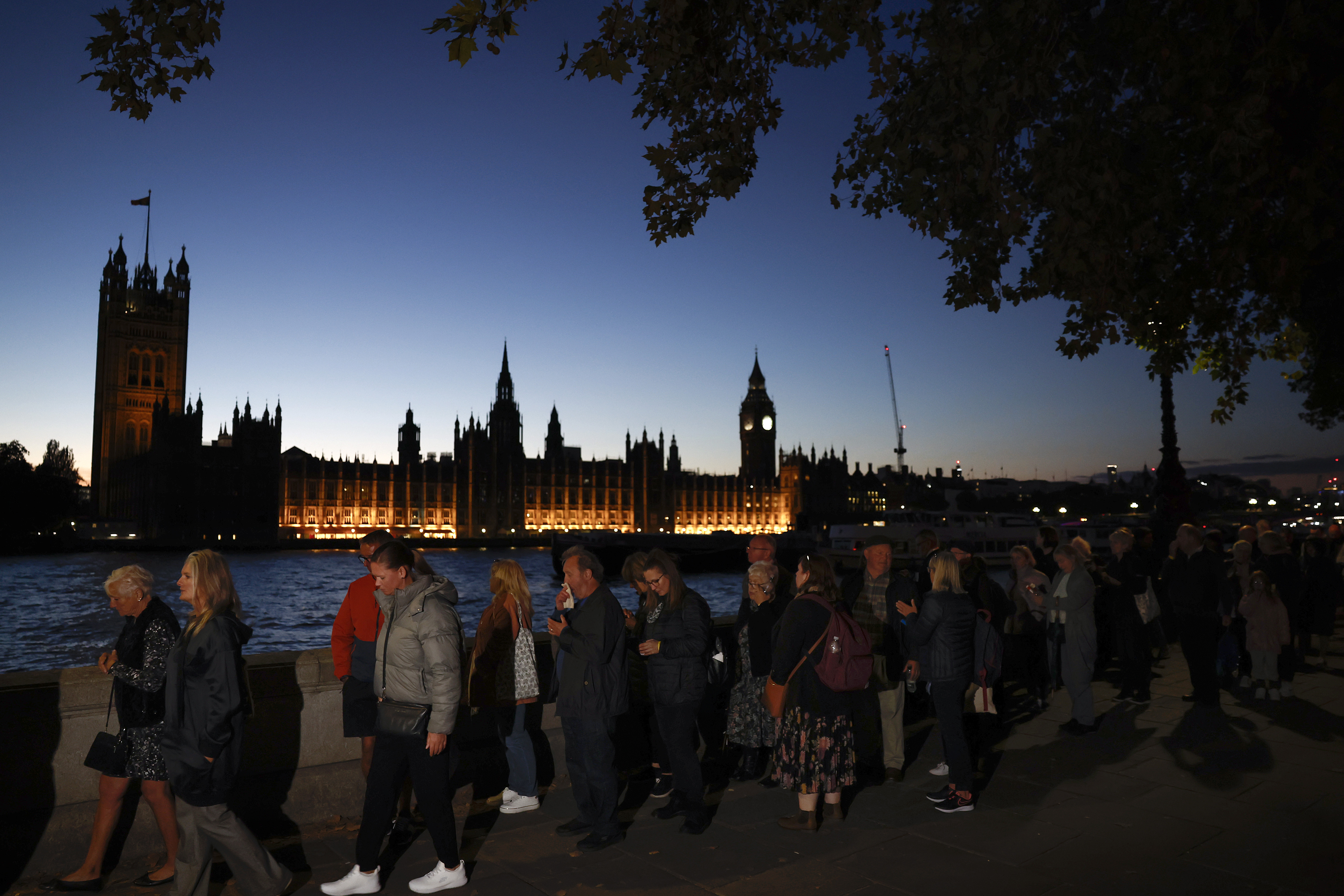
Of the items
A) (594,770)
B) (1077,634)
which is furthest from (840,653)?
(1077,634)

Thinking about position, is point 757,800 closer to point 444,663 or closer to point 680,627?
point 680,627

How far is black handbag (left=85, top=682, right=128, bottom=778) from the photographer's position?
3605mm

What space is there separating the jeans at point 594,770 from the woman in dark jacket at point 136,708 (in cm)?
183

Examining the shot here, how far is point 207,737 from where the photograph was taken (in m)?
3.46

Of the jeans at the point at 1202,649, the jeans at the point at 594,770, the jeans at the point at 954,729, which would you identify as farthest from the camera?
the jeans at the point at 1202,649

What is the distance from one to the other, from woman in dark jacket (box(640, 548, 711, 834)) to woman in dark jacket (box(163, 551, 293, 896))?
202 centimetres

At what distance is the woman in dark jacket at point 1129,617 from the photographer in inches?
299

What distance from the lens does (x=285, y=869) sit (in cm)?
371

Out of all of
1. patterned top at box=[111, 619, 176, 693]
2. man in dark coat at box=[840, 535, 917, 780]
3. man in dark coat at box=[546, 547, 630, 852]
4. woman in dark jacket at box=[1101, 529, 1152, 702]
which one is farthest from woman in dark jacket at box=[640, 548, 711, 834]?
woman in dark jacket at box=[1101, 529, 1152, 702]

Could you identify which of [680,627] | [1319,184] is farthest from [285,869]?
[1319,184]

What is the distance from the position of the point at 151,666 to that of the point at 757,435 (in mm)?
137909

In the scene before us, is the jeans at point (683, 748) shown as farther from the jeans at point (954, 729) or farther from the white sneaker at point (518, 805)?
the jeans at point (954, 729)

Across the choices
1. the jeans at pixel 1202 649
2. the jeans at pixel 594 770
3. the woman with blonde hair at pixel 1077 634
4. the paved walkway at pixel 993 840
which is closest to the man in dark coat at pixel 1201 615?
the jeans at pixel 1202 649

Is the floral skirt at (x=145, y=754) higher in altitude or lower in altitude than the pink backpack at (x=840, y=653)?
lower
